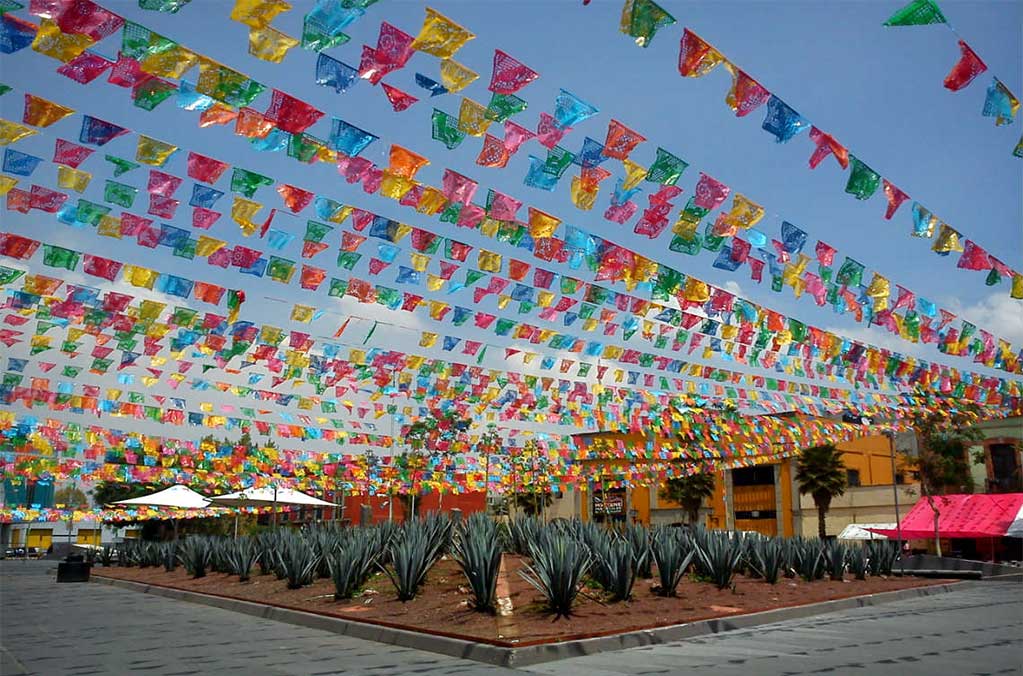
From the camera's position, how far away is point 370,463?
28.5 metres

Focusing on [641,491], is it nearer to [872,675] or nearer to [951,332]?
[951,332]

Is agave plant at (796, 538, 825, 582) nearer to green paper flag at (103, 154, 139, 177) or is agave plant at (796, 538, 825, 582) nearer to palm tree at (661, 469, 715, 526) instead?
green paper flag at (103, 154, 139, 177)

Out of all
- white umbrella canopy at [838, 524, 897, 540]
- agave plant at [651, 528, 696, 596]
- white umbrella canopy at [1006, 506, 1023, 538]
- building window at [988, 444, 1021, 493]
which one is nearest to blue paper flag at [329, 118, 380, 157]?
agave plant at [651, 528, 696, 596]

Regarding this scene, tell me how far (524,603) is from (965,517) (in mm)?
31460

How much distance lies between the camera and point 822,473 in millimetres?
37781

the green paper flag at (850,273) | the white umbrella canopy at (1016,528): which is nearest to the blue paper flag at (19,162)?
the green paper flag at (850,273)

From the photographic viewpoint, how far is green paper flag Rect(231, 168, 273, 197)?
9.69 metres

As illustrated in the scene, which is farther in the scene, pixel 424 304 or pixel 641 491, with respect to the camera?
pixel 641 491

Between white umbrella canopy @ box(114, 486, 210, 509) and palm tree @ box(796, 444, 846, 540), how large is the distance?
88.8 feet

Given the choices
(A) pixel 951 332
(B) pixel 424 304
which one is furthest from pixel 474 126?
(A) pixel 951 332

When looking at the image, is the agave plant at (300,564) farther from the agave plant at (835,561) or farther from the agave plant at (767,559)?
the agave plant at (835,561)

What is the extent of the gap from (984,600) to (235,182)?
14741mm

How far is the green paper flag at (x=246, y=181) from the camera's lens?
31.8 feet

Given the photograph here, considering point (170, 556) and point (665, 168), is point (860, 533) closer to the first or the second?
point (170, 556)
